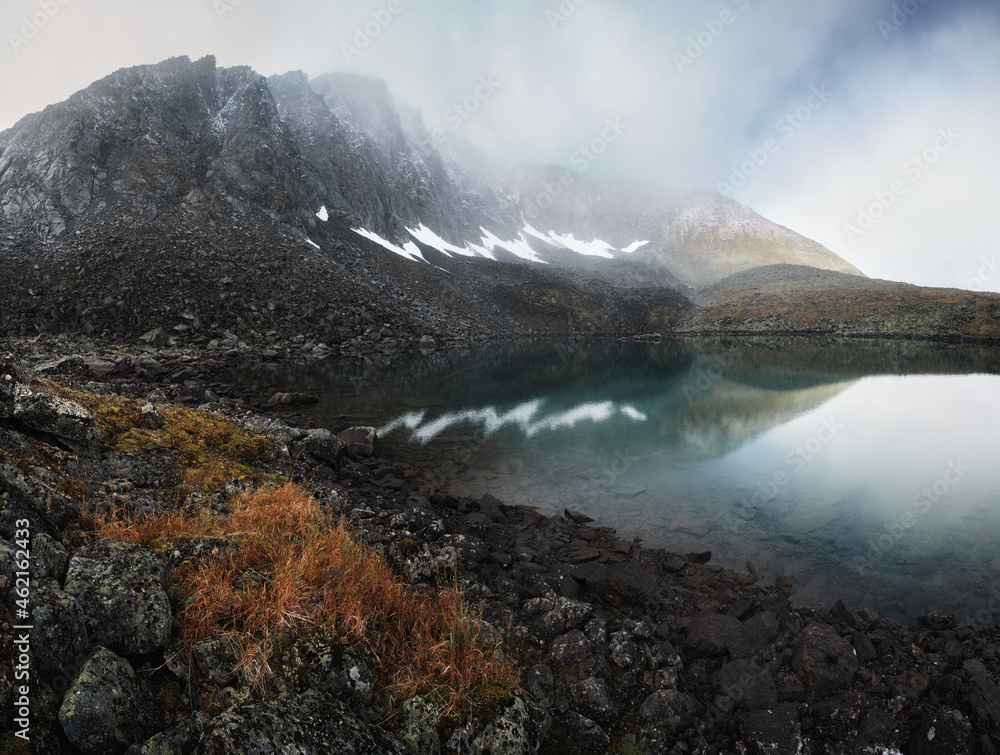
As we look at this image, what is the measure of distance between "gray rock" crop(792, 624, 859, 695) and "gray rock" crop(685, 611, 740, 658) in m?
0.80

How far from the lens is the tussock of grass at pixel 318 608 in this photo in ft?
12.6

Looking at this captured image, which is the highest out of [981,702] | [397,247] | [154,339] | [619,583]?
[397,247]

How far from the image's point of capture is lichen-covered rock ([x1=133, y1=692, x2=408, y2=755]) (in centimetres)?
281

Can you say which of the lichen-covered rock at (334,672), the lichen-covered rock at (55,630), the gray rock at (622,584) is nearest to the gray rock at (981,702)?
the gray rock at (622,584)

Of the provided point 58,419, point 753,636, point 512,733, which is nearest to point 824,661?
point 753,636

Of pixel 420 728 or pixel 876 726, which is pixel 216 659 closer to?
pixel 420 728

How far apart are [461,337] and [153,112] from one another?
52405 mm

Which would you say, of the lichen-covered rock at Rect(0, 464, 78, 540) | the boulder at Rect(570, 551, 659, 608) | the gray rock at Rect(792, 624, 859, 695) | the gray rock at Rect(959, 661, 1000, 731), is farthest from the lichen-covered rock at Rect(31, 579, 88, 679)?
the gray rock at Rect(959, 661, 1000, 731)

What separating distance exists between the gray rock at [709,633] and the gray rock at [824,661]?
80 centimetres

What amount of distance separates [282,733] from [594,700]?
11.1 ft

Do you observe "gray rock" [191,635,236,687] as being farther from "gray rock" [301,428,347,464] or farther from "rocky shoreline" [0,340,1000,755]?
"gray rock" [301,428,347,464]

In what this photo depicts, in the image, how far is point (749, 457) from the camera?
1698 centimetres

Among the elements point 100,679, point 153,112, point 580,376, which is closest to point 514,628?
point 100,679

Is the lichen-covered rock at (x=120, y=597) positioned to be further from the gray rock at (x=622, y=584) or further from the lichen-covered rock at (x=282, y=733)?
the gray rock at (x=622, y=584)
